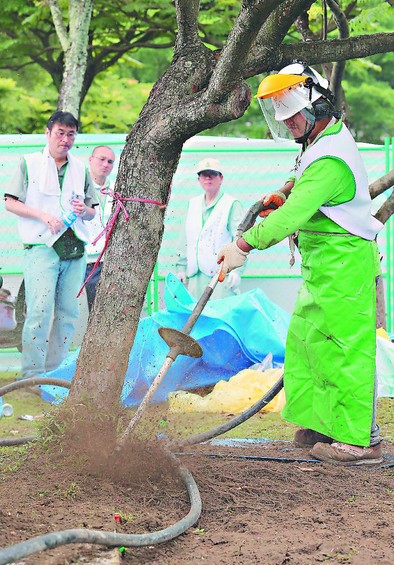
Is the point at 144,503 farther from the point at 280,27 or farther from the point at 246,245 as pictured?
the point at 280,27

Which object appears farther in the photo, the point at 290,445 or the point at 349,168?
the point at 290,445

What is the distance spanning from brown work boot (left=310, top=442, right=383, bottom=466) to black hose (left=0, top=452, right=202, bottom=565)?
112 centimetres

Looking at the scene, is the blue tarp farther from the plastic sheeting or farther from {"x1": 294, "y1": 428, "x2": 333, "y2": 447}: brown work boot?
{"x1": 294, "y1": 428, "x2": 333, "y2": 447}: brown work boot

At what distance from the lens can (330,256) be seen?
5512 millimetres

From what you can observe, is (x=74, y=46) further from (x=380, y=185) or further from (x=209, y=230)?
(x=380, y=185)

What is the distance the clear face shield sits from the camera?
539 cm

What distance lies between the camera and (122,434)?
5168mm

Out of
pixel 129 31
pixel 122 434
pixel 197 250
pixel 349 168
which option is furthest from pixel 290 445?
pixel 129 31

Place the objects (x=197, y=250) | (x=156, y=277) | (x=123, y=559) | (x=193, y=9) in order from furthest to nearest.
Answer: (x=156, y=277)
(x=197, y=250)
(x=193, y=9)
(x=123, y=559)

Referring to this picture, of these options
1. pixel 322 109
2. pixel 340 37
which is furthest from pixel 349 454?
pixel 340 37

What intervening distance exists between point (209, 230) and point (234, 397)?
7.61 ft

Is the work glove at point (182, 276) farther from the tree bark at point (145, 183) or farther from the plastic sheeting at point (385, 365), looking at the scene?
the tree bark at point (145, 183)

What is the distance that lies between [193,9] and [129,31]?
11.2m

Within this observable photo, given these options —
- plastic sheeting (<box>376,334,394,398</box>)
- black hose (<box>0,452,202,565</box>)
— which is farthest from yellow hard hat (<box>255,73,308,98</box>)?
plastic sheeting (<box>376,334,394,398</box>)
